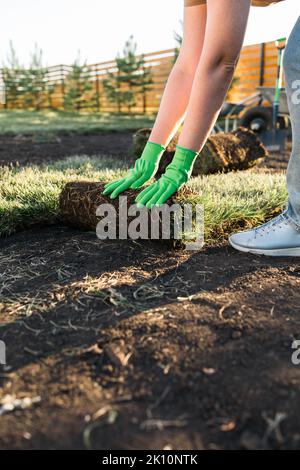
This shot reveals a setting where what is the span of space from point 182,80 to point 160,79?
15.3 m

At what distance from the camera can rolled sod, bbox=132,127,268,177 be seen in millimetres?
3986

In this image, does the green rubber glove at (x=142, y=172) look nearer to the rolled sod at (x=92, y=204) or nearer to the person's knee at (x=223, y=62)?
the rolled sod at (x=92, y=204)

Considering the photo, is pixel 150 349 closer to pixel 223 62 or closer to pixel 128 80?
pixel 223 62

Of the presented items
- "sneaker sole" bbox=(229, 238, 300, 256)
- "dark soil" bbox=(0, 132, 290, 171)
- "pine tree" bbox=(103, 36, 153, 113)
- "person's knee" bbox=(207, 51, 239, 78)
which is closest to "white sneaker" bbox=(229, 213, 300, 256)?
"sneaker sole" bbox=(229, 238, 300, 256)

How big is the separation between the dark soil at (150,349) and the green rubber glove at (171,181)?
215 millimetres

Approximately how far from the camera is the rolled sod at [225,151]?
157 inches

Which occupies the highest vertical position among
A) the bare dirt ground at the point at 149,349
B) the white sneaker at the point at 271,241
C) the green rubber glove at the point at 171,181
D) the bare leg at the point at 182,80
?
the bare leg at the point at 182,80

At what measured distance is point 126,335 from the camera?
1.16 metres

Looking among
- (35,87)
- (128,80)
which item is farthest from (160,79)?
(35,87)

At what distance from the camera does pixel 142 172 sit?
192 centimetres

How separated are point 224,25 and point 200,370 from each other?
116cm

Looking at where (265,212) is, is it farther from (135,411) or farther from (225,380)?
(135,411)

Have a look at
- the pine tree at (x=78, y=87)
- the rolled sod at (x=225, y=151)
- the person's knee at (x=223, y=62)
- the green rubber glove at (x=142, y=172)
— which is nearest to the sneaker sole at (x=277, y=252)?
the green rubber glove at (x=142, y=172)
